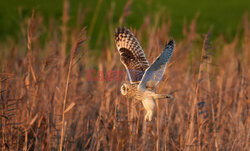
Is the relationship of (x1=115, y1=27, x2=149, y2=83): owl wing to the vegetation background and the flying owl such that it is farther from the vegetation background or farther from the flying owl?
the vegetation background

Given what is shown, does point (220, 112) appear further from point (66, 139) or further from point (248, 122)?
point (66, 139)

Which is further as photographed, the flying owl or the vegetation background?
the vegetation background

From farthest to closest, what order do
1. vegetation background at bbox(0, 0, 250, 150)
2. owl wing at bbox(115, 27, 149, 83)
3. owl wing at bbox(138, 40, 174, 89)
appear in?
vegetation background at bbox(0, 0, 250, 150)
owl wing at bbox(115, 27, 149, 83)
owl wing at bbox(138, 40, 174, 89)

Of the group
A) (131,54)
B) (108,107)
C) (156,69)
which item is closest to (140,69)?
(131,54)

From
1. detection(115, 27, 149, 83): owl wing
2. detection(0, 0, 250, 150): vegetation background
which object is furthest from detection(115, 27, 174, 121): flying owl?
detection(0, 0, 250, 150): vegetation background

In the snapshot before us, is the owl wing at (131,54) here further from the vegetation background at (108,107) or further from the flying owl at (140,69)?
the vegetation background at (108,107)

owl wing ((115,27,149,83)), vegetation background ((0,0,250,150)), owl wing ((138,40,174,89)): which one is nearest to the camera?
owl wing ((138,40,174,89))

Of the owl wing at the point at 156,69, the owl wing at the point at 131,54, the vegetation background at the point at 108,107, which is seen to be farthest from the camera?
the vegetation background at the point at 108,107

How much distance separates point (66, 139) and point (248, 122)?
50.2 inches

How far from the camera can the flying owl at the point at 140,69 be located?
1355 mm

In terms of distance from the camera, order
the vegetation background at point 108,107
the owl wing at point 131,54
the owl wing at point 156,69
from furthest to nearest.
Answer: the vegetation background at point 108,107, the owl wing at point 131,54, the owl wing at point 156,69

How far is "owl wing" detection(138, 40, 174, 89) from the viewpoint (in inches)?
52.5

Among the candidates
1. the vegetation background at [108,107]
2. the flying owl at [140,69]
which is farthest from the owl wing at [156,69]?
the vegetation background at [108,107]

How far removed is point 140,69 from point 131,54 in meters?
0.09
